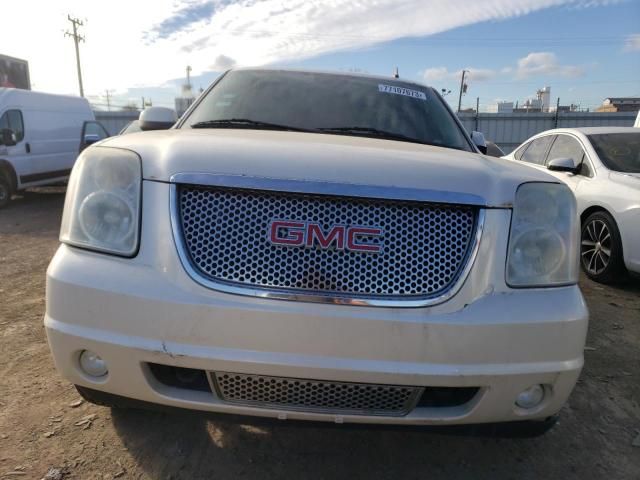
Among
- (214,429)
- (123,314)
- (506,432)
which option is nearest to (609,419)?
(506,432)

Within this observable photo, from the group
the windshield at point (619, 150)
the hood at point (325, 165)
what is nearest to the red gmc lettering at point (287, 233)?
the hood at point (325, 165)

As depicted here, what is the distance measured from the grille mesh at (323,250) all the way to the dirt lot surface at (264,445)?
0.52m

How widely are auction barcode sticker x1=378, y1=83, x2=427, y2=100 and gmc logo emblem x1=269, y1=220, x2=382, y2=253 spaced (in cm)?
165

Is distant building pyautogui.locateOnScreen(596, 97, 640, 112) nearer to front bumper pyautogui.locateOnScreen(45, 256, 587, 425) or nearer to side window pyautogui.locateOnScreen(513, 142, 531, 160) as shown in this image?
side window pyautogui.locateOnScreen(513, 142, 531, 160)

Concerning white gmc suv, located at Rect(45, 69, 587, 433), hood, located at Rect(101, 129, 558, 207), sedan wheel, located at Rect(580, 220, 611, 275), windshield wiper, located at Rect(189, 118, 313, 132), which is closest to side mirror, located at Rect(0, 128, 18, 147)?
windshield wiper, located at Rect(189, 118, 313, 132)

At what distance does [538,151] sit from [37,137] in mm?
9131

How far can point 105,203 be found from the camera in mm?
1680

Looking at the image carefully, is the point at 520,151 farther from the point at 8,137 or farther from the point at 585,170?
the point at 8,137

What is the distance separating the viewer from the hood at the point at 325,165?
5.22 feet


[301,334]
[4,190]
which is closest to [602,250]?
[301,334]

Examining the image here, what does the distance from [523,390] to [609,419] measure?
120cm

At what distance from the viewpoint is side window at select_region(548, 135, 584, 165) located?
5340 millimetres

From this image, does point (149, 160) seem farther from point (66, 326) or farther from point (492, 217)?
point (492, 217)

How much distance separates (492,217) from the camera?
163 centimetres
